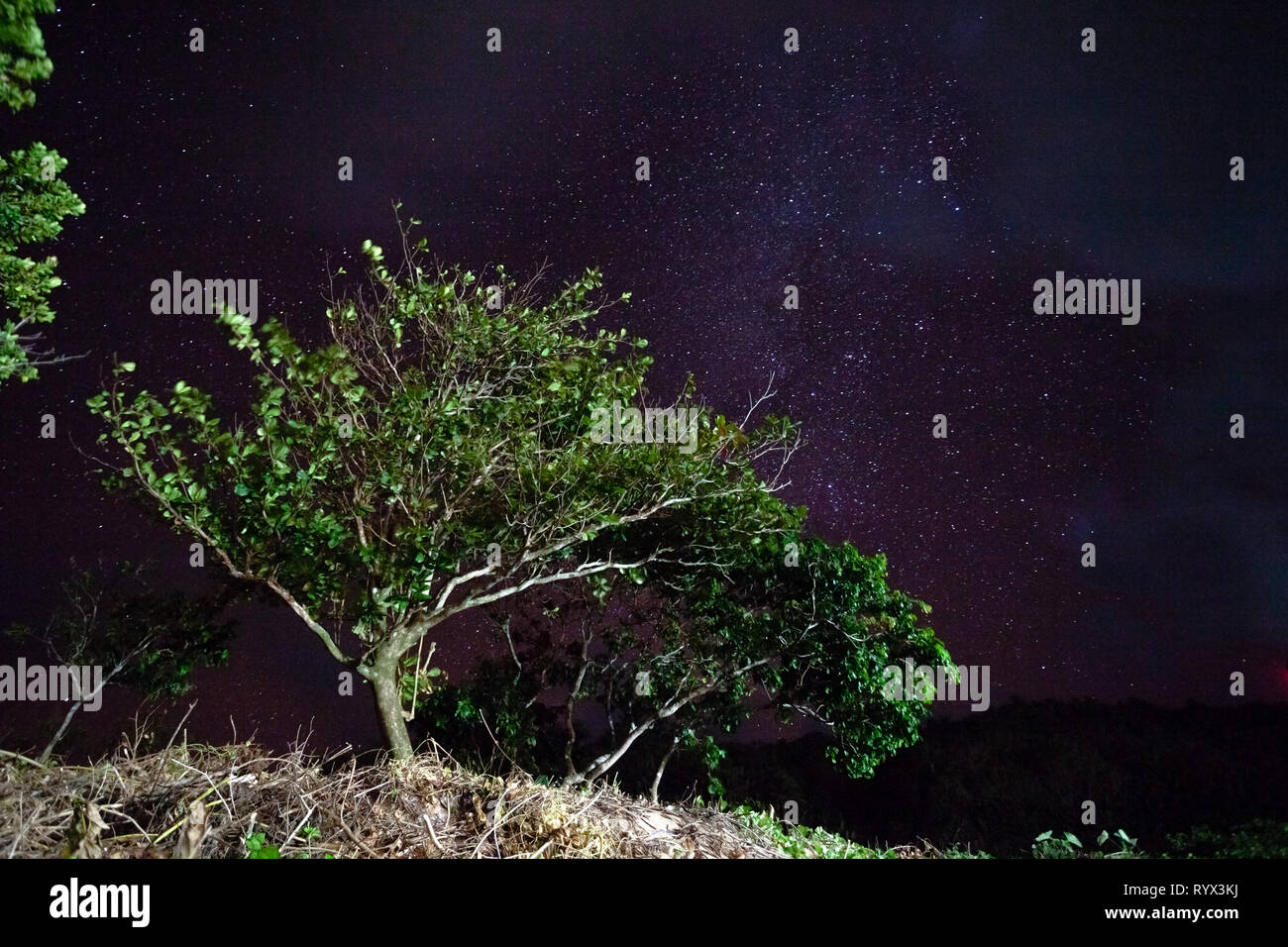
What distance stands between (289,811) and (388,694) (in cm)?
355

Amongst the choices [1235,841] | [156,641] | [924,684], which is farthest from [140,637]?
[1235,841]

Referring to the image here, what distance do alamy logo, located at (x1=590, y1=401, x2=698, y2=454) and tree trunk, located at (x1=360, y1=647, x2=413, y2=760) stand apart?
124 inches

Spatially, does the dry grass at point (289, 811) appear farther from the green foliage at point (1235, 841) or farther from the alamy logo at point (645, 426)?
the green foliage at point (1235, 841)

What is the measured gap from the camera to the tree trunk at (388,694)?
8.62 metres

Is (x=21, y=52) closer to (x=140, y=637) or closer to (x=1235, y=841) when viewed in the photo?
(x=140, y=637)

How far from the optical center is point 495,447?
8.80m

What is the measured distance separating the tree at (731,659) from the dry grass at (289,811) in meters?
3.37

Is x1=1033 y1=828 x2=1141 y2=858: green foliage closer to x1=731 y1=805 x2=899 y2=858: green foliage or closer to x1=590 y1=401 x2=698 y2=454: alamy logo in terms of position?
x1=731 y1=805 x2=899 y2=858: green foliage

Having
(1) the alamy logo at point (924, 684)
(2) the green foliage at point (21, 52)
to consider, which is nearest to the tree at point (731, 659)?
(1) the alamy logo at point (924, 684)
